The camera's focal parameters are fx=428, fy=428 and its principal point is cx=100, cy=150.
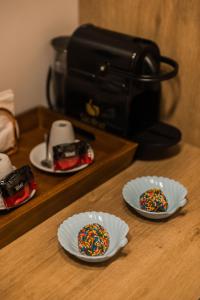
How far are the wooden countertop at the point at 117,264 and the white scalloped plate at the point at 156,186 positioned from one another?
0.09 feet

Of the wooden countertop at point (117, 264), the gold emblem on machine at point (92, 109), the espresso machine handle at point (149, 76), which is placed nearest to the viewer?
the wooden countertop at point (117, 264)

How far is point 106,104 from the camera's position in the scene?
4.03 ft

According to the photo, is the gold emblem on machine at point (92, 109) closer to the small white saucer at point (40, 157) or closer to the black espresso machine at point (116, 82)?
the black espresso machine at point (116, 82)

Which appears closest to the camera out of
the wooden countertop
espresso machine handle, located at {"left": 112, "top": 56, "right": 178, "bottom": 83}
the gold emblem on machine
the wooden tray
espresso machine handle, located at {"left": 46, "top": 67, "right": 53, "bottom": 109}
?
the wooden countertop

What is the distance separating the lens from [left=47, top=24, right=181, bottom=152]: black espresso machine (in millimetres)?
1158

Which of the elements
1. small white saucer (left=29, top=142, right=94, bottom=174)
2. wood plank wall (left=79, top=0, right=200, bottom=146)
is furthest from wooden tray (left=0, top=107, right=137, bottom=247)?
wood plank wall (left=79, top=0, right=200, bottom=146)

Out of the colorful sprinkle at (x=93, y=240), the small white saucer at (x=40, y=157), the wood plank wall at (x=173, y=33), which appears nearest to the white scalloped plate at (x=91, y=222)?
the colorful sprinkle at (x=93, y=240)

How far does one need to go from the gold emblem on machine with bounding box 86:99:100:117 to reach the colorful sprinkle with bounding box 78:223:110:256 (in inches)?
17.7

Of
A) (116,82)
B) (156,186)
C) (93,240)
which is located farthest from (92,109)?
(93,240)

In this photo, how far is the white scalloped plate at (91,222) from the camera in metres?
0.86

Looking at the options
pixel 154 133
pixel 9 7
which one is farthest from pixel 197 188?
pixel 9 7

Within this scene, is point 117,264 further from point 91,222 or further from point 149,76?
point 149,76

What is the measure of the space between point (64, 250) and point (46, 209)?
0.11 m

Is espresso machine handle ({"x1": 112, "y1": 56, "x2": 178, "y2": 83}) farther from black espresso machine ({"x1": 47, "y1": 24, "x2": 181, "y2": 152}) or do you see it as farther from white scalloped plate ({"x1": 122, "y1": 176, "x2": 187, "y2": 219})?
white scalloped plate ({"x1": 122, "y1": 176, "x2": 187, "y2": 219})
